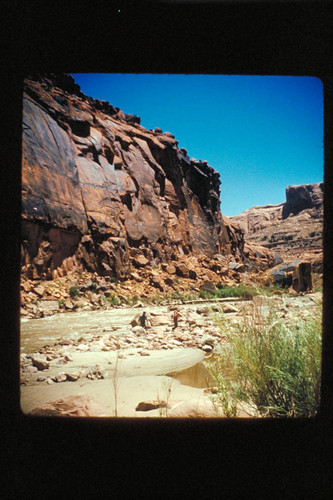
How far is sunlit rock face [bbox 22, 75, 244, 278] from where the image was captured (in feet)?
43.3

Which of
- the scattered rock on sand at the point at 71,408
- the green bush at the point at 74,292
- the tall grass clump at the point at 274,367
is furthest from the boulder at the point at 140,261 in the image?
the tall grass clump at the point at 274,367

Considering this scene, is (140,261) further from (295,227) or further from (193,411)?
(295,227)

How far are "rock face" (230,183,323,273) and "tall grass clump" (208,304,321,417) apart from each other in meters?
22.5

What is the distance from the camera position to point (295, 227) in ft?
189

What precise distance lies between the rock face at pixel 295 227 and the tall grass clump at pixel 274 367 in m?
22.5

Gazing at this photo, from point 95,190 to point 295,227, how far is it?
169 feet

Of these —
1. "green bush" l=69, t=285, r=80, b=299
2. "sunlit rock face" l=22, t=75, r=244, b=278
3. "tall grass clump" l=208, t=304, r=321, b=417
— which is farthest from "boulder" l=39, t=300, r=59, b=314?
"tall grass clump" l=208, t=304, r=321, b=417

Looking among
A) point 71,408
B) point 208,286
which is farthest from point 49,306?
point 208,286

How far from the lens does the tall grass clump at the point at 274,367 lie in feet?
6.97

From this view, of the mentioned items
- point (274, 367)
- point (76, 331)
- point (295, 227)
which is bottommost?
point (76, 331)

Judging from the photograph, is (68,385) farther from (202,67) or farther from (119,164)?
(119,164)

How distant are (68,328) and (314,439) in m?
7.63

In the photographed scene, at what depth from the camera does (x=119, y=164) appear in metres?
20.2

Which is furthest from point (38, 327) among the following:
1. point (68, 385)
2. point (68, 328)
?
point (68, 385)
